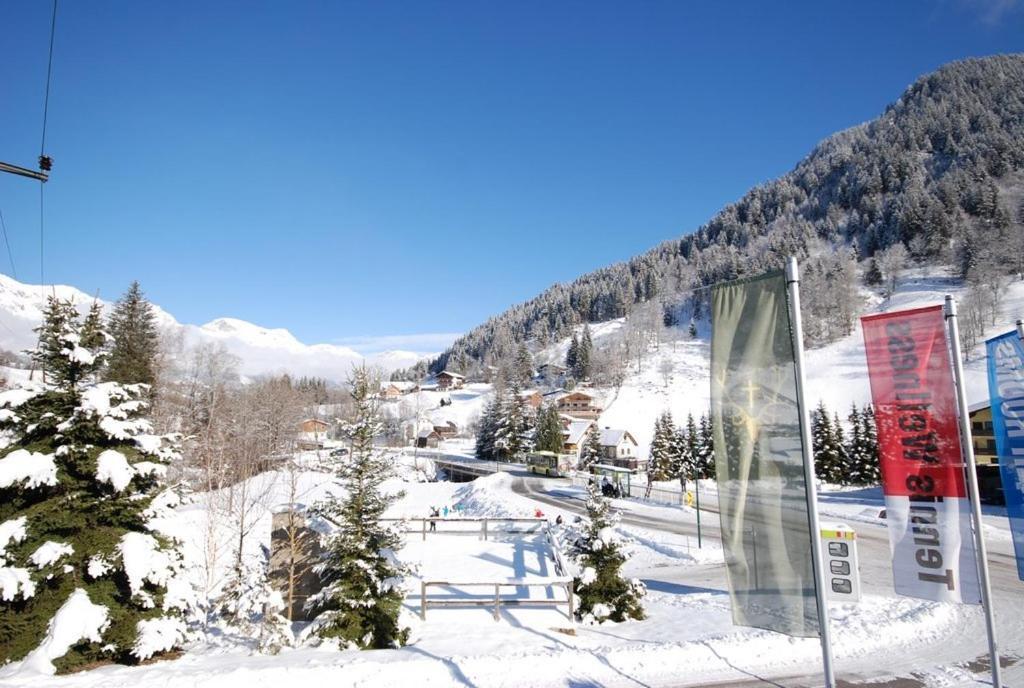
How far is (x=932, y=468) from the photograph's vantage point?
7016mm

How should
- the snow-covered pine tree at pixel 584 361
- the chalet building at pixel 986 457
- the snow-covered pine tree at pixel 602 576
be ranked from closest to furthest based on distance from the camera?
the snow-covered pine tree at pixel 602 576 < the chalet building at pixel 986 457 < the snow-covered pine tree at pixel 584 361

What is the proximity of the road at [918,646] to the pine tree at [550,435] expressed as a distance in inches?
1406

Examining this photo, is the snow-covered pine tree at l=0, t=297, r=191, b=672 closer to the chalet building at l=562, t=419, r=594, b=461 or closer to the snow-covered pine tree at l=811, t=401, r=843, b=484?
the snow-covered pine tree at l=811, t=401, r=843, b=484

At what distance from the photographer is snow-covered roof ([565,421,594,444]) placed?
236ft

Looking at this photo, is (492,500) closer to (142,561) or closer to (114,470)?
(142,561)

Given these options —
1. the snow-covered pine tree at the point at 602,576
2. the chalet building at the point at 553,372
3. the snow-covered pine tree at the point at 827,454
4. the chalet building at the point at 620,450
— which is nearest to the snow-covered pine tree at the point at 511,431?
the chalet building at the point at 620,450

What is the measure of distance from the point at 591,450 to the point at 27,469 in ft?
205

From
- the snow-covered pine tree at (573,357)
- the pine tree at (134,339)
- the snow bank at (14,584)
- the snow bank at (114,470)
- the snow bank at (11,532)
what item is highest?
the snow-covered pine tree at (573,357)

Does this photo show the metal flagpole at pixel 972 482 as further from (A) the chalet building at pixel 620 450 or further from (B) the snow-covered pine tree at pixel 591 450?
(A) the chalet building at pixel 620 450

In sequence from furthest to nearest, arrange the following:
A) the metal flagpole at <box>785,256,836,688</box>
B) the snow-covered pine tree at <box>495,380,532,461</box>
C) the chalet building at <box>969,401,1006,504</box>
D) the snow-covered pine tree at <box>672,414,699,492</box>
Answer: the snow-covered pine tree at <box>495,380,532,461</box>, the snow-covered pine tree at <box>672,414,699,492</box>, the chalet building at <box>969,401,1006,504</box>, the metal flagpole at <box>785,256,836,688</box>

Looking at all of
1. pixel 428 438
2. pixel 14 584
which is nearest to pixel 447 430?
pixel 428 438

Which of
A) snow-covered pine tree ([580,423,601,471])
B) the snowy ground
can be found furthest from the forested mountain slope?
the snowy ground

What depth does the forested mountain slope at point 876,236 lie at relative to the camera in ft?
388

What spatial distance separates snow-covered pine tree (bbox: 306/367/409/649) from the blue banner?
11162mm
